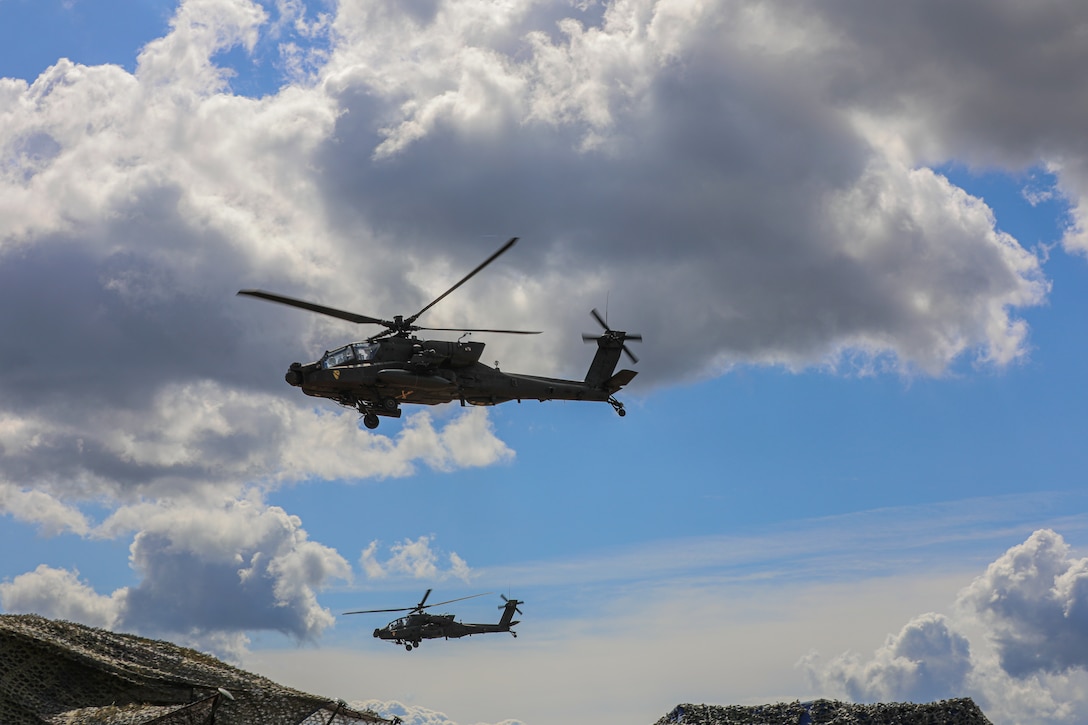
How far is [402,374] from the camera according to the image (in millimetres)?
51875

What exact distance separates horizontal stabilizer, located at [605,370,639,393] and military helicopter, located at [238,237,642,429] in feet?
15.8

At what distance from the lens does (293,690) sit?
14.7m

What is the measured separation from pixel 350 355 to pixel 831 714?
88.3ft

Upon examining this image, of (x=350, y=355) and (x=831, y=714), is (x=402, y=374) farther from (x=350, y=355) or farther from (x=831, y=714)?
(x=831, y=714)

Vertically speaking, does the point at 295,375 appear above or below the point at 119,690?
above

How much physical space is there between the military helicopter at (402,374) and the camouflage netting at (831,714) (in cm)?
2026

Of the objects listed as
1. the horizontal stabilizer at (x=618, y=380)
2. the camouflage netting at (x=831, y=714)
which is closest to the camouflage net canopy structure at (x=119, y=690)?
the camouflage netting at (x=831, y=714)

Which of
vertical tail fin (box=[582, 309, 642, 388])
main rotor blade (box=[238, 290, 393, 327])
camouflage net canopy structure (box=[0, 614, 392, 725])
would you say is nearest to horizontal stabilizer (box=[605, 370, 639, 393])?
vertical tail fin (box=[582, 309, 642, 388])

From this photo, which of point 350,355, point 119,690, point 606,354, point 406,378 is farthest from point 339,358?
point 119,690

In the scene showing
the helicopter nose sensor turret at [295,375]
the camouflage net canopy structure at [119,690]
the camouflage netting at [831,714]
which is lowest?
the camouflage netting at [831,714]

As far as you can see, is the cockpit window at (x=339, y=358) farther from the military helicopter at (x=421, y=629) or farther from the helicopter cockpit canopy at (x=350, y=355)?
the military helicopter at (x=421, y=629)

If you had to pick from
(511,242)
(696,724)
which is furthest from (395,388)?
(696,724)

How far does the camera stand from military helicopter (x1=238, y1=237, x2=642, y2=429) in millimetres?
50719

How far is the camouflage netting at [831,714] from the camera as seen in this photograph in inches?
1507
